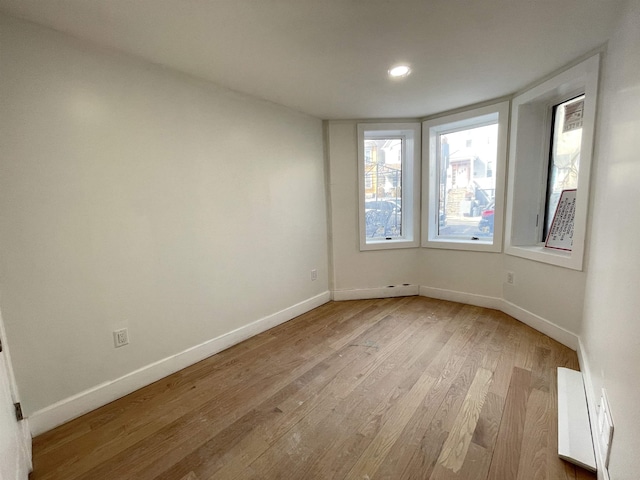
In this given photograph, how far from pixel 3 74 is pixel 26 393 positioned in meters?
1.66

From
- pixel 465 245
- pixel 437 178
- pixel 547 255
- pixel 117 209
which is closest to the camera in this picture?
pixel 117 209

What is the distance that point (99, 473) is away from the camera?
49.8 inches

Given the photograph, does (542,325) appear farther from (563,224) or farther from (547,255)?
(563,224)

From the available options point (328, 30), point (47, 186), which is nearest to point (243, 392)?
point (47, 186)

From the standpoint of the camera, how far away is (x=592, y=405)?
57.8 inches

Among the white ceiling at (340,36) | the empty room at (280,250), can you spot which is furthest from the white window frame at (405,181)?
the white ceiling at (340,36)

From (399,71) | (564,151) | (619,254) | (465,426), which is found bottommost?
(465,426)

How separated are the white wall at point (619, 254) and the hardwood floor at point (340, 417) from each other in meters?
0.38

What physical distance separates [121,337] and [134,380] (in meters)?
0.32

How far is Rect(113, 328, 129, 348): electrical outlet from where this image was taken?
1741 mm

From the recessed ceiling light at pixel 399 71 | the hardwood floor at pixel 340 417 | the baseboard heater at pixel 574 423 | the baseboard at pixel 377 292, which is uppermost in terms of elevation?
the recessed ceiling light at pixel 399 71

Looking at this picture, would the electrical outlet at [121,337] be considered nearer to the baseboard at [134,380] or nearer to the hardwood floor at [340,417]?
the baseboard at [134,380]

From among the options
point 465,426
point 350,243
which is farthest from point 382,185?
point 465,426

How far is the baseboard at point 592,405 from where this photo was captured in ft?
3.70
